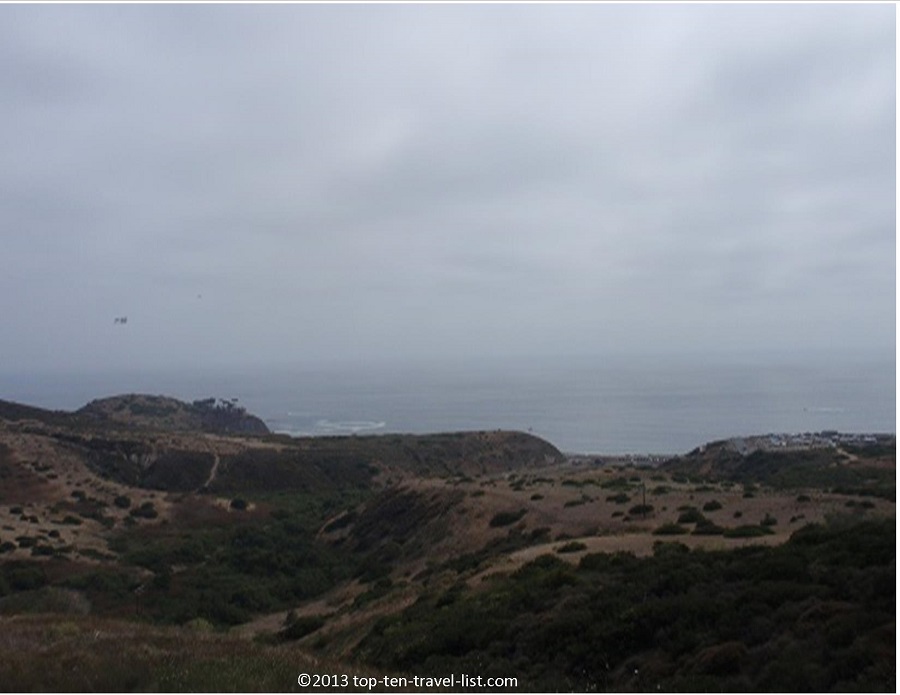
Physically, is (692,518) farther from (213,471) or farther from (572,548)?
(213,471)

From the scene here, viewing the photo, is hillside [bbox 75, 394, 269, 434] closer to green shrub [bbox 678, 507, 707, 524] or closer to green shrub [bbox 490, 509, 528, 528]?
green shrub [bbox 490, 509, 528, 528]

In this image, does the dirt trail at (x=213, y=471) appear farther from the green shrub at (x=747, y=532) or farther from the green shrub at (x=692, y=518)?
the green shrub at (x=747, y=532)

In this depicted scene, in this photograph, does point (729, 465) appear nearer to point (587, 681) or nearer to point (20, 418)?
point (587, 681)

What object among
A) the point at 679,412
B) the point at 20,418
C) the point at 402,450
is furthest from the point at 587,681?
the point at 679,412

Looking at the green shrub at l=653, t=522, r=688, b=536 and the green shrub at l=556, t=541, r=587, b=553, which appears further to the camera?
the green shrub at l=653, t=522, r=688, b=536

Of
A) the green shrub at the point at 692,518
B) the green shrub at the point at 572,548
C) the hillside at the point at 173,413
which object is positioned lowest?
the green shrub at the point at 572,548

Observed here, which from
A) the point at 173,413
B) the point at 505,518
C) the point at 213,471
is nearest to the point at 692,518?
the point at 505,518

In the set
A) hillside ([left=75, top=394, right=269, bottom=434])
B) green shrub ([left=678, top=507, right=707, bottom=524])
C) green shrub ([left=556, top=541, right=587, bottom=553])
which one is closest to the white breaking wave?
hillside ([left=75, top=394, right=269, bottom=434])

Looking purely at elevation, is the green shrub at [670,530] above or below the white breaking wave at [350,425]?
above

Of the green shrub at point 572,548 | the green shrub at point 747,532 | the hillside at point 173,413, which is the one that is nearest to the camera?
the green shrub at point 572,548

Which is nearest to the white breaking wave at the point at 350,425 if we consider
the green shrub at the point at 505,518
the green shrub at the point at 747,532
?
the green shrub at the point at 505,518
